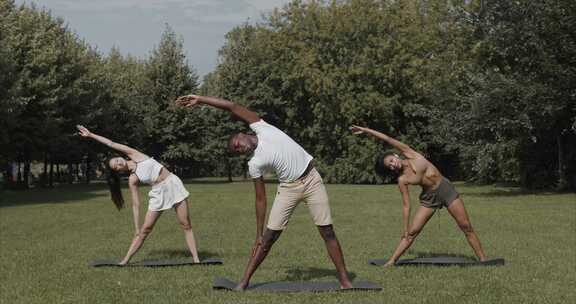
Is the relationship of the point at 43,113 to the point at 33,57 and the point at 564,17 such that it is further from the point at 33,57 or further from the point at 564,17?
the point at 564,17

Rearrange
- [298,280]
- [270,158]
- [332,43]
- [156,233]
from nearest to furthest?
1. [270,158]
2. [298,280]
3. [156,233]
4. [332,43]

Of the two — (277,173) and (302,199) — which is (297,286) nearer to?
(302,199)

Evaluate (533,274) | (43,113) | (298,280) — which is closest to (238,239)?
(298,280)

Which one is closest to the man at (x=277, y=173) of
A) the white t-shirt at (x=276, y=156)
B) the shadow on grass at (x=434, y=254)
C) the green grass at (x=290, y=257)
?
the white t-shirt at (x=276, y=156)

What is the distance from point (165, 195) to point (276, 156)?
3682 millimetres

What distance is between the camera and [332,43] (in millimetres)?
53719

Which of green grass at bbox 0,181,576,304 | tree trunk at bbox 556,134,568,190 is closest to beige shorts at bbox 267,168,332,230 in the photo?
green grass at bbox 0,181,576,304

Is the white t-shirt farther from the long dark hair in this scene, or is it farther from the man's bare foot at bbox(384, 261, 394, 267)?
the long dark hair

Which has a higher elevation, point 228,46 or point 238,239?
point 228,46

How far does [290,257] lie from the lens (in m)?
12.7

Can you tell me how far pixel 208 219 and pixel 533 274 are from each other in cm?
1316

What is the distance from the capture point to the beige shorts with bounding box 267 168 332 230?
8.76 meters

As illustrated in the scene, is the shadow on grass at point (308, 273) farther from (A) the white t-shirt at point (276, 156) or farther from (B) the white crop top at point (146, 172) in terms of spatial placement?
(B) the white crop top at point (146, 172)

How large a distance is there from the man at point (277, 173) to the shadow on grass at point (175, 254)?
4.15m
